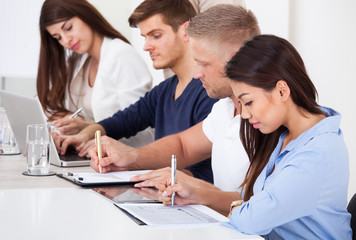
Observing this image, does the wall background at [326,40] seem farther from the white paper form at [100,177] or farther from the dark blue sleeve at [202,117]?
the white paper form at [100,177]

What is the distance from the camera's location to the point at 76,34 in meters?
2.86

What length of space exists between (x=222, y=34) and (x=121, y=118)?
95cm

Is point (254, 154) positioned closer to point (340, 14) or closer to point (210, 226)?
point (210, 226)

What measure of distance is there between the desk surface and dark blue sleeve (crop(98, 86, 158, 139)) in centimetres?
101

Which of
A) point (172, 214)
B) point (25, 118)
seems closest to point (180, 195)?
point (172, 214)

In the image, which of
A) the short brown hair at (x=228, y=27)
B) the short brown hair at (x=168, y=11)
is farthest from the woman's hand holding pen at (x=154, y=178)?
the short brown hair at (x=168, y=11)

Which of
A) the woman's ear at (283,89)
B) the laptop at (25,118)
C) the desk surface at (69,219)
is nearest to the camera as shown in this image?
the desk surface at (69,219)

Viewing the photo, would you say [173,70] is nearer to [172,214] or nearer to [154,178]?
[154,178]

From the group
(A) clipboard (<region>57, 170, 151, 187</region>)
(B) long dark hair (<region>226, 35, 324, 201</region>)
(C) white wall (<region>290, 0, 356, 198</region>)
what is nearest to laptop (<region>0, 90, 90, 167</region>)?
(A) clipboard (<region>57, 170, 151, 187</region>)

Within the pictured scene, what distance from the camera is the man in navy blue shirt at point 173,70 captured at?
2104 mm

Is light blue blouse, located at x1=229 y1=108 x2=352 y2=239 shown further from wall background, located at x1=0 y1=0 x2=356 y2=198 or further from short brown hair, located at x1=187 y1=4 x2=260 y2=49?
wall background, located at x1=0 y1=0 x2=356 y2=198

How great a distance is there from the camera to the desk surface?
99cm

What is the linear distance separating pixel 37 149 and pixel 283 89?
851 millimetres

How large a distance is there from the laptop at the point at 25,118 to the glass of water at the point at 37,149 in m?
0.20
